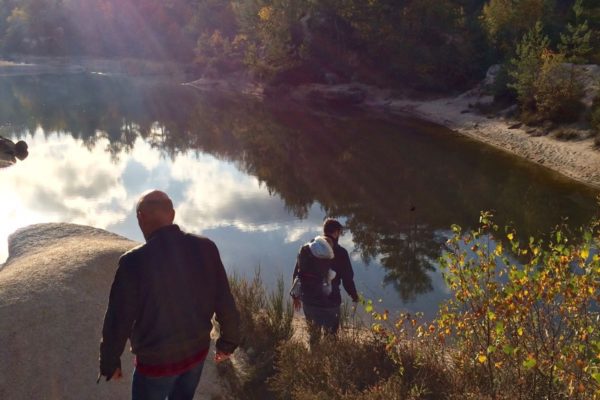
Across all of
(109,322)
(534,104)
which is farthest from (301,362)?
(534,104)

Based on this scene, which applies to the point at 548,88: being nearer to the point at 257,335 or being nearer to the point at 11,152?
the point at 257,335

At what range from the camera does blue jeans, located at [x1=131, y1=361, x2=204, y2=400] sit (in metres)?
3.87

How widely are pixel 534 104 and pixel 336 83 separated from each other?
21.4 meters

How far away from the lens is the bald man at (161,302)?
353cm

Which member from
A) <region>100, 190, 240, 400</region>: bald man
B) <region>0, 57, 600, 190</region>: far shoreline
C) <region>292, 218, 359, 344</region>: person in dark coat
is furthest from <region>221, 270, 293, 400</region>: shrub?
<region>0, 57, 600, 190</region>: far shoreline

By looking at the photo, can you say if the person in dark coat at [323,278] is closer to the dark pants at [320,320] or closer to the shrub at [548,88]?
the dark pants at [320,320]

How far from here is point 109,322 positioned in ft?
11.8

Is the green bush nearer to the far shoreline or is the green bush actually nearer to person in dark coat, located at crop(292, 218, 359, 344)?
the far shoreline

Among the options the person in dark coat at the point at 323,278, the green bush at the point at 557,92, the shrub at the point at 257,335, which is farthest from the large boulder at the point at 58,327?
the green bush at the point at 557,92

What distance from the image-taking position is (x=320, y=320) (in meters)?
6.62

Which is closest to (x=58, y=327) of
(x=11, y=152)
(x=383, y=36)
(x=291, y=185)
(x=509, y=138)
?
(x=291, y=185)

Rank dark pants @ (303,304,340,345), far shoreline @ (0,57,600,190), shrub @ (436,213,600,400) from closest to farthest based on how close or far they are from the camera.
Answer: shrub @ (436,213,600,400)
dark pants @ (303,304,340,345)
far shoreline @ (0,57,600,190)

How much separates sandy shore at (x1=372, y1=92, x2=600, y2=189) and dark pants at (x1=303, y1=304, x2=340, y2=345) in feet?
53.0

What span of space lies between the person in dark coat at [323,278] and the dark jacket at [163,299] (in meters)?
2.41
